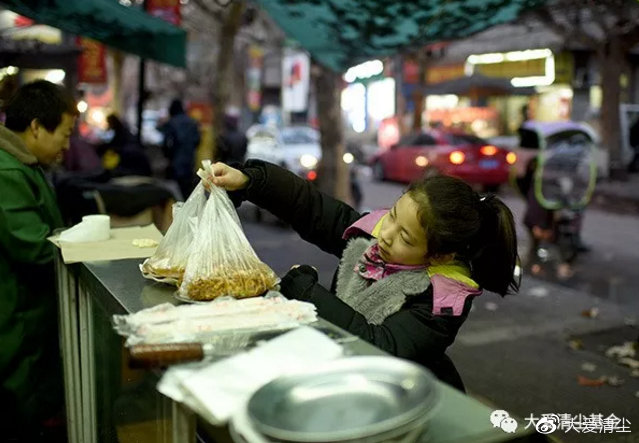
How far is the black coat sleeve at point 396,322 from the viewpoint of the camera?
2221 millimetres

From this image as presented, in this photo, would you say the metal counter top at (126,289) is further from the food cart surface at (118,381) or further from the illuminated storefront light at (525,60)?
the illuminated storefront light at (525,60)

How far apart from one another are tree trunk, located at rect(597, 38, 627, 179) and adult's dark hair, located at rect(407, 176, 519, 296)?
1807 centimetres

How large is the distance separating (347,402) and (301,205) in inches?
64.6

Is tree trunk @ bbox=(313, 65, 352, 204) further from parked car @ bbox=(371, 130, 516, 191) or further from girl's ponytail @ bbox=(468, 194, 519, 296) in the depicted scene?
girl's ponytail @ bbox=(468, 194, 519, 296)

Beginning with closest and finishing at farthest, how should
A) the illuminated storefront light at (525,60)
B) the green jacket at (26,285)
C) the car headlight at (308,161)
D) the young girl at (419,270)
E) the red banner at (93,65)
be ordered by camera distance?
the young girl at (419,270) < the green jacket at (26,285) < the car headlight at (308,161) < the red banner at (93,65) < the illuminated storefront light at (525,60)

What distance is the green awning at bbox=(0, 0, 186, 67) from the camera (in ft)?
23.3

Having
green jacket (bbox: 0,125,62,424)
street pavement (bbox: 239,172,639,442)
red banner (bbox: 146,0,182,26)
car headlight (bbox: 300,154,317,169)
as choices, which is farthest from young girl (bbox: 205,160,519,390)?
car headlight (bbox: 300,154,317,169)

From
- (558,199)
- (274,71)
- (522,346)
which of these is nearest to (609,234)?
(558,199)

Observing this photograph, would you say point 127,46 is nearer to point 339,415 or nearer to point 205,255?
point 205,255

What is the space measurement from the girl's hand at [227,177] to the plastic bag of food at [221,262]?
131 mm

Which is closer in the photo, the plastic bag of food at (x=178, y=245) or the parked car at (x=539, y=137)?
the plastic bag of food at (x=178, y=245)

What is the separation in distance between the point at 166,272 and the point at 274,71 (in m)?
43.6

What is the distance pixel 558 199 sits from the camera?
9.63 metres

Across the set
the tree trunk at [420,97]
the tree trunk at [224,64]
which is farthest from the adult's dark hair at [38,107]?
the tree trunk at [420,97]
